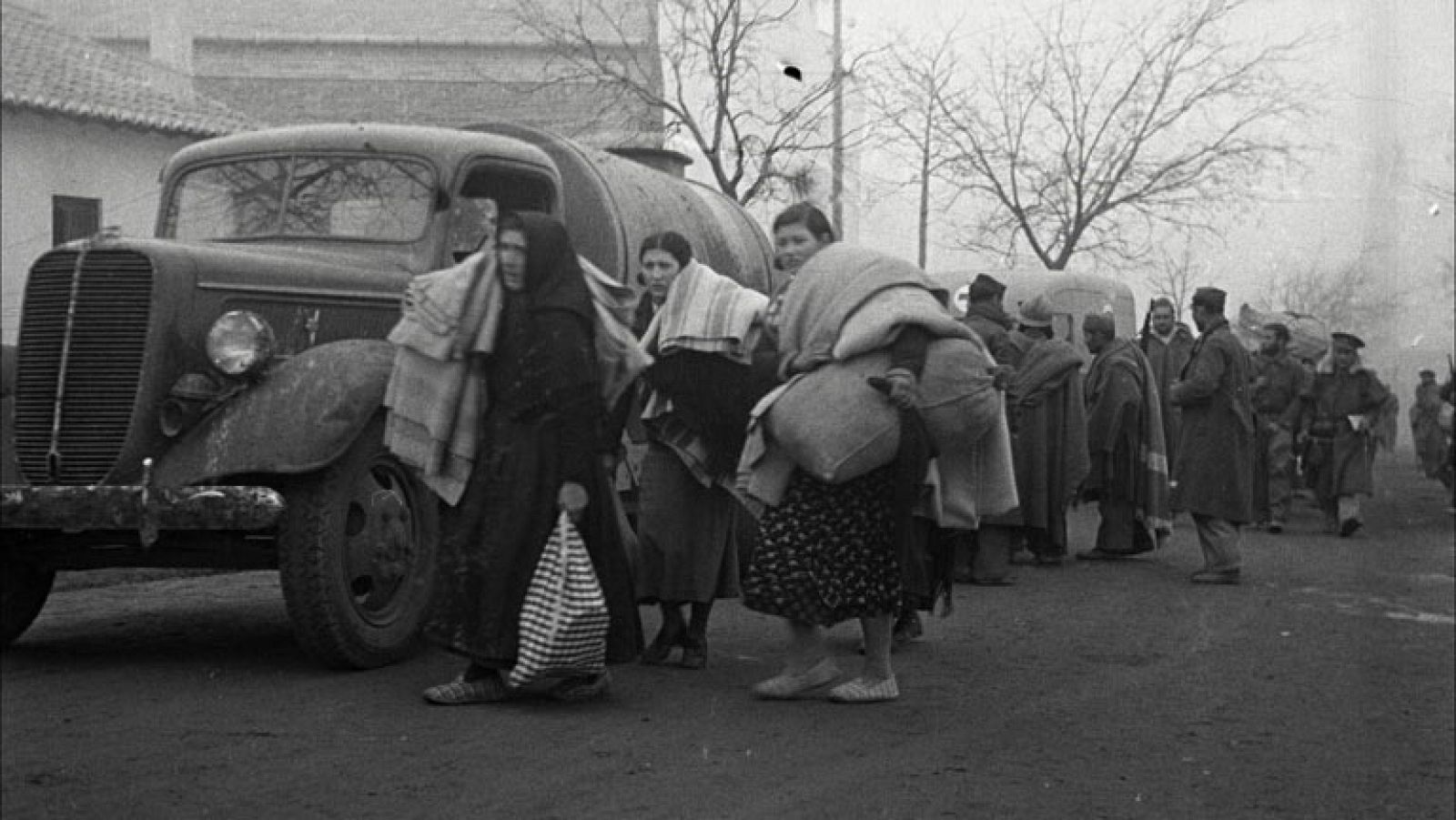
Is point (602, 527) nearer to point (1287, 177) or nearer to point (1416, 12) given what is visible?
point (1287, 177)

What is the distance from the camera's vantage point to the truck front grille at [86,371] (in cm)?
395

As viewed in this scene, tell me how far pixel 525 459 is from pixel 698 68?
1533 millimetres

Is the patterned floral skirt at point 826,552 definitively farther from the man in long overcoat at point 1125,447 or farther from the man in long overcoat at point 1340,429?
the man in long overcoat at point 1340,429

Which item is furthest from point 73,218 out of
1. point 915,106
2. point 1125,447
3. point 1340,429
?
point 1340,429

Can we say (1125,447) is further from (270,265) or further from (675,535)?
(270,265)

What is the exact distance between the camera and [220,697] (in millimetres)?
4793

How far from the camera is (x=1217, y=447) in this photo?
33.6ft

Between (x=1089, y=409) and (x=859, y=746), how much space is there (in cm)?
670

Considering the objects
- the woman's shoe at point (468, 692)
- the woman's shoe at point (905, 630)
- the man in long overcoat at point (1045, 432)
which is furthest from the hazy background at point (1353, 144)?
the man in long overcoat at point (1045, 432)

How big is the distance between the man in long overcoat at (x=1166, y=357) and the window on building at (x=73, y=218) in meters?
9.81

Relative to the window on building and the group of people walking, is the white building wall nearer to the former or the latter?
the window on building

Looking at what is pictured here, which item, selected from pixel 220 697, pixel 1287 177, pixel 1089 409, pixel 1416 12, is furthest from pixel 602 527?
pixel 1089 409

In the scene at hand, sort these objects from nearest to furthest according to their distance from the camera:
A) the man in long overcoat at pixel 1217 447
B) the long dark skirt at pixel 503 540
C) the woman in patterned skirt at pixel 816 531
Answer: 1. the long dark skirt at pixel 503 540
2. the woman in patterned skirt at pixel 816 531
3. the man in long overcoat at pixel 1217 447

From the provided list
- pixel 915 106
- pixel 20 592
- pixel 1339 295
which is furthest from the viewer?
pixel 915 106
